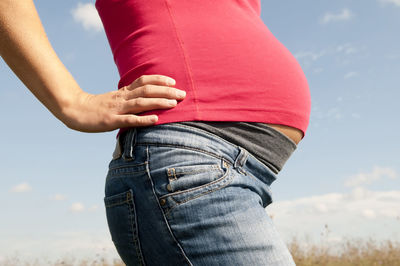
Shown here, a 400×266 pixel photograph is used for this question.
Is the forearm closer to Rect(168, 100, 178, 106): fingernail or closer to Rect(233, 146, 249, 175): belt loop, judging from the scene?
Rect(168, 100, 178, 106): fingernail

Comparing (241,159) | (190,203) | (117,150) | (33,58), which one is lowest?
(190,203)

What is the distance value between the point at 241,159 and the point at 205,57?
340mm

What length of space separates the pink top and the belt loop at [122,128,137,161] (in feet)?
0.33

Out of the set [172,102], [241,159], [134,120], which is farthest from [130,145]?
[241,159]

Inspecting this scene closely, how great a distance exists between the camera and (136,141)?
1.38 metres

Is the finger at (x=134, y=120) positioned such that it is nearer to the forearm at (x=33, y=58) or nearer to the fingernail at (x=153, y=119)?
the fingernail at (x=153, y=119)

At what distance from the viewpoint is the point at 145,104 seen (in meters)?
1.41

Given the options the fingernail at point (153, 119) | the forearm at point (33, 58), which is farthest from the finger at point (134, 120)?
the forearm at point (33, 58)

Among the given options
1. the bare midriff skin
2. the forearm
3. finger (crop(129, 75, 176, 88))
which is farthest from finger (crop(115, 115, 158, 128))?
the bare midriff skin

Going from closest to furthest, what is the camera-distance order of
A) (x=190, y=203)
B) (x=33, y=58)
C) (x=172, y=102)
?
1. (x=190, y=203)
2. (x=172, y=102)
3. (x=33, y=58)

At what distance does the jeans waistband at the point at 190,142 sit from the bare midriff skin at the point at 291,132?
18 cm

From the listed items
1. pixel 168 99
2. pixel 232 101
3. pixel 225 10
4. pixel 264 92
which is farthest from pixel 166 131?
pixel 225 10

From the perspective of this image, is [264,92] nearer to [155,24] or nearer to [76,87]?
[155,24]

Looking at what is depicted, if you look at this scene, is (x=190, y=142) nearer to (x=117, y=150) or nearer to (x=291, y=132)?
(x=117, y=150)
